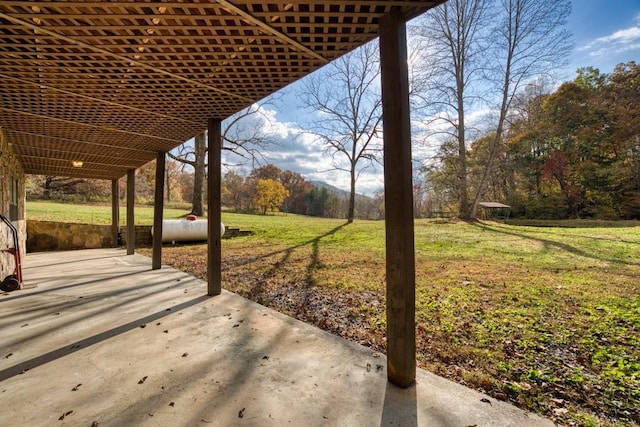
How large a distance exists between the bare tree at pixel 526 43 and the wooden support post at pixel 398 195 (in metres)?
12.8

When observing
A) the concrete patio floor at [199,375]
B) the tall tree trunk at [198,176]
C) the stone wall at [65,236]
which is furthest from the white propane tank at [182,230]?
the concrete patio floor at [199,375]

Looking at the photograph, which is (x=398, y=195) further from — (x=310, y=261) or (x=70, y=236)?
(x=70, y=236)

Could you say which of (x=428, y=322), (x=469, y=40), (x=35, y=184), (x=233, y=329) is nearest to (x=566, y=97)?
(x=469, y=40)

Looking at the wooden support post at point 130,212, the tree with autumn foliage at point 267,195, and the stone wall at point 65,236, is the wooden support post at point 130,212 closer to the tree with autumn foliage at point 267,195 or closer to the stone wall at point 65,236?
the stone wall at point 65,236

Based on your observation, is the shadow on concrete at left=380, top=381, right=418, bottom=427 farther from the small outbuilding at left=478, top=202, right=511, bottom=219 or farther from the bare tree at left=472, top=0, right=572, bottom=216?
the small outbuilding at left=478, top=202, right=511, bottom=219

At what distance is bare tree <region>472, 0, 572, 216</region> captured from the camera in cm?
1112

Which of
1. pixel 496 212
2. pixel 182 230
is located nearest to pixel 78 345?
pixel 182 230

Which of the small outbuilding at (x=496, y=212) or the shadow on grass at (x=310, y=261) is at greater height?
the small outbuilding at (x=496, y=212)

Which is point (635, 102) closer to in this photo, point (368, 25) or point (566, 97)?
point (566, 97)

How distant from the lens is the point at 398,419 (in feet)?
4.81

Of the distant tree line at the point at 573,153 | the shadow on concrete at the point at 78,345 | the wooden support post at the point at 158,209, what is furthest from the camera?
the distant tree line at the point at 573,153

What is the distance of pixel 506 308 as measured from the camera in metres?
3.14

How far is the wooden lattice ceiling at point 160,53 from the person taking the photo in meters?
1.80

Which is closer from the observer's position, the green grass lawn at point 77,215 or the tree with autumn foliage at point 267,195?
the green grass lawn at point 77,215
